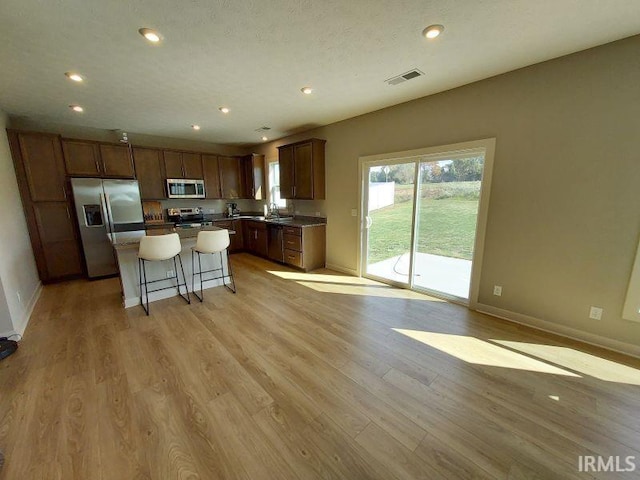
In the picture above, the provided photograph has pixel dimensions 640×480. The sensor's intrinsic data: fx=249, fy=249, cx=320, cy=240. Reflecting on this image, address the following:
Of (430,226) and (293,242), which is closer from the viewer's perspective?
(430,226)

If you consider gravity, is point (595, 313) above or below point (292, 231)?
below

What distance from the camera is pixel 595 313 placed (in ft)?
7.76

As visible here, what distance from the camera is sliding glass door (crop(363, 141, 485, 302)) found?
313 centimetres

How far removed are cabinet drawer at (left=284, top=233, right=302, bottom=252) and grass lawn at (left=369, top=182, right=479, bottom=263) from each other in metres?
1.31

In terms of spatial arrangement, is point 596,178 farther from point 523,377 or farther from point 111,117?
point 111,117

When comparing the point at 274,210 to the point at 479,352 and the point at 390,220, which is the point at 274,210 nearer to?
the point at 390,220

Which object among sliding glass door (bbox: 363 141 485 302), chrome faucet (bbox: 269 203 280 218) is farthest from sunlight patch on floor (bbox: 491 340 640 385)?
chrome faucet (bbox: 269 203 280 218)

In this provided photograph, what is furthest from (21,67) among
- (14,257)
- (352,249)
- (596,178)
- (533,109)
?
(596,178)

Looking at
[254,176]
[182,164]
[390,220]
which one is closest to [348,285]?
[390,220]

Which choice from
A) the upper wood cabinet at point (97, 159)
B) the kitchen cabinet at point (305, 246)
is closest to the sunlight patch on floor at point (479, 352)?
the kitchen cabinet at point (305, 246)

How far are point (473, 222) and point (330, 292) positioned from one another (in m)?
2.12

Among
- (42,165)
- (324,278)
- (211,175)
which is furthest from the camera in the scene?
(211,175)

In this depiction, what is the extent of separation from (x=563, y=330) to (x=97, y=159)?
7075mm

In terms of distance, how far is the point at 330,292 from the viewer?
3740 millimetres
